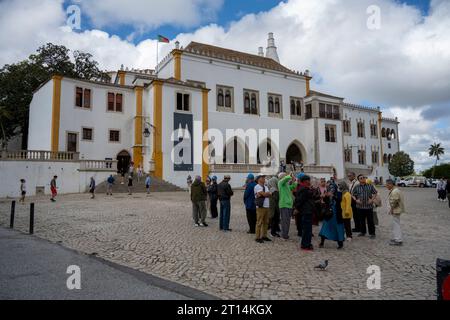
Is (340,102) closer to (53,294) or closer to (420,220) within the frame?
(420,220)

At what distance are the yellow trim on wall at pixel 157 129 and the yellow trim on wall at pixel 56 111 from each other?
7930 millimetres

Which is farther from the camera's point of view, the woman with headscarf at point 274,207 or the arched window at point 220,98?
the arched window at point 220,98

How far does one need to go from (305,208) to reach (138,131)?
2668 cm

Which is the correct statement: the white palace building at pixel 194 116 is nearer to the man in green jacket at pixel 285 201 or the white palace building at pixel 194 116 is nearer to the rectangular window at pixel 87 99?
the rectangular window at pixel 87 99

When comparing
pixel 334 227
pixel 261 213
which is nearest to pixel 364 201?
pixel 334 227

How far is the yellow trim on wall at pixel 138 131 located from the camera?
3170 centimetres

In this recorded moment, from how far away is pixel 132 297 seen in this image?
15.1 ft

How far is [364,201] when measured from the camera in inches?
366

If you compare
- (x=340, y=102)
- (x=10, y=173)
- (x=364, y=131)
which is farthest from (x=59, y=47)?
(x=364, y=131)

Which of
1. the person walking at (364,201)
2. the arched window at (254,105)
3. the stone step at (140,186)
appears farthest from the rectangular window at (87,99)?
the person walking at (364,201)

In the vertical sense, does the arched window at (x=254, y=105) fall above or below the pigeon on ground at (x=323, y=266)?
above

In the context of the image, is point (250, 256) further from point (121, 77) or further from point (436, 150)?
point (436, 150)

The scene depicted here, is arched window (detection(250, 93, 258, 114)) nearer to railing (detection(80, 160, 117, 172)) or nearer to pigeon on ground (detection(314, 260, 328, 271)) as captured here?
railing (detection(80, 160, 117, 172))

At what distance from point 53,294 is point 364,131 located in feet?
183
